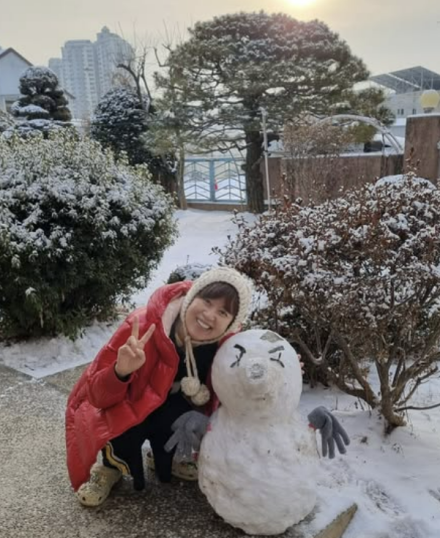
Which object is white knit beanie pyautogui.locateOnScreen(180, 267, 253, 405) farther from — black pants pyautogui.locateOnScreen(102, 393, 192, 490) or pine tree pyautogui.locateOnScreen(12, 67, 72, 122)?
pine tree pyautogui.locateOnScreen(12, 67, 72, 122)

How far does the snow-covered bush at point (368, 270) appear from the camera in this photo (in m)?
2.33

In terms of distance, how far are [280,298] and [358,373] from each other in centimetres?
55

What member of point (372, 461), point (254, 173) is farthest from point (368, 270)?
point (254, 173)

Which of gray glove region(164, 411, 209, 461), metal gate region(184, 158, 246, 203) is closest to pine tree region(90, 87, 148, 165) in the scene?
metal gate region(184, 158, 246, 203)

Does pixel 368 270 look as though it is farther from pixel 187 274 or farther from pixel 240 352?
pixel 187 274

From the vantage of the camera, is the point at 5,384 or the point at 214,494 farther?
the point at 5,384

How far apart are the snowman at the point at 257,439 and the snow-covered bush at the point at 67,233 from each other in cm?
208

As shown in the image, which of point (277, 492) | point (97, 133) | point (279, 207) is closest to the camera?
point (277, 492)

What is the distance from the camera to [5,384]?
10.0 ft

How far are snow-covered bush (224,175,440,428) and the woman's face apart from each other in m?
0.80

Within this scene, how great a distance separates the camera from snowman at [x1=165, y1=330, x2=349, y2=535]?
5.01 feet

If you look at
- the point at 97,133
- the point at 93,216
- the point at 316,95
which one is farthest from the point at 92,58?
the point at 93,216

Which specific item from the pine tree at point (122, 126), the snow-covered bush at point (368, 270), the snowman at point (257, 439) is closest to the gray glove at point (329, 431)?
the snowman at point (257, 439)

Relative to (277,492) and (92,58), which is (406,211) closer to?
(277,492)
